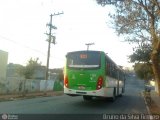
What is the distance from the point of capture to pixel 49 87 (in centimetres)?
5588

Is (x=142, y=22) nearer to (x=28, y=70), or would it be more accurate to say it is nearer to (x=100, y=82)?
(x=100, y=82)

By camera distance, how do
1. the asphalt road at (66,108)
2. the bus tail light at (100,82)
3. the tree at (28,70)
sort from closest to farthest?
1. the asphalt road at (66,108)
2. the bus tail light at (100,82)
3. the tree at (28,70)

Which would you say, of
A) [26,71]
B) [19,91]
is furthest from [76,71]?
[26,71]

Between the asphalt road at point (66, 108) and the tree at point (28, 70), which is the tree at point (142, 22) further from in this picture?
the tree at point (28, 70)

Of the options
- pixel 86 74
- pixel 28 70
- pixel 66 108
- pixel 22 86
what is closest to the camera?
pixel 66 108

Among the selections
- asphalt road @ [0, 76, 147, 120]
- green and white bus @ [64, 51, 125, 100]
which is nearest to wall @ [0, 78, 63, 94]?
asphalt road @ [0, 76, 147, 120]

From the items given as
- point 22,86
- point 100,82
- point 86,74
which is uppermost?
point 86,74

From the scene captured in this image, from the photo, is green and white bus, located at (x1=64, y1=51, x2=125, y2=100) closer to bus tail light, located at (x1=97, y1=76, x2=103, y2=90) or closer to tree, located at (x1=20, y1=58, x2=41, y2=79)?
bus tail light, located at (x1=97, y1=76, x2=103, y2=90)

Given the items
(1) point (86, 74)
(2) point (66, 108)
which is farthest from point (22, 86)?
(2) point (66, 108)

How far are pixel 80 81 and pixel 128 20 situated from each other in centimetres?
485

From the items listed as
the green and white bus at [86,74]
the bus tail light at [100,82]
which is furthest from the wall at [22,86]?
the bus tail light at [100,82]

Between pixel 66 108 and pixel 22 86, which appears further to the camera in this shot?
pixel 22 86

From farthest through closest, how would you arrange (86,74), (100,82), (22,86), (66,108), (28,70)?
(28,70) → (22,86) → (86,74) → (100,82) → (66,108)

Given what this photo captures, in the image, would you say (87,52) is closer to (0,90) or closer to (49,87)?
(0,90)
